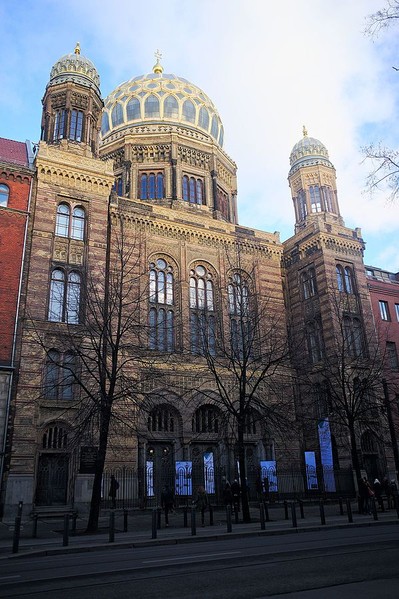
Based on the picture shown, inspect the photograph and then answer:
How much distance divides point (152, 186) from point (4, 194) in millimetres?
15803

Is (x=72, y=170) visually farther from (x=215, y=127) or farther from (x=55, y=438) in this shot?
(x=215, y=127)

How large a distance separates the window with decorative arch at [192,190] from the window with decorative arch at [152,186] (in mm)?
1810

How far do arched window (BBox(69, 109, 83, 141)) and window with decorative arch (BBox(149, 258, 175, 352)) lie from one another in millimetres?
9469

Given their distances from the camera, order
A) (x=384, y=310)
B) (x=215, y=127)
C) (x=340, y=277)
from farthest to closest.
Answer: (x=215, y=127) → (x=384, y=310) → (x=340, y=277)

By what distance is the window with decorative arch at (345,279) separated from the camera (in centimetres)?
3641

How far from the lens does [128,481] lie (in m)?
26.1

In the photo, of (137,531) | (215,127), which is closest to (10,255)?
(137,531)

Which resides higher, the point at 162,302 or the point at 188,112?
the point at 188,112

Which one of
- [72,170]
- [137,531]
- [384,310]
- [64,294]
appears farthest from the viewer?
[384,310]

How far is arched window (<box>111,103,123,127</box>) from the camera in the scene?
44.4 m

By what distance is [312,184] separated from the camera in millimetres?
43594

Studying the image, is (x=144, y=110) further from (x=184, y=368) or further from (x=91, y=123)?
(x=184, y=368)

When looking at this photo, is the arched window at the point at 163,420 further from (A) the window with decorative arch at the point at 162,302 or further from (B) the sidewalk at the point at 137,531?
(B) the sidewalk at the point at 137,531

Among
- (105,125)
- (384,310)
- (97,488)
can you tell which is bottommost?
(97,488)
